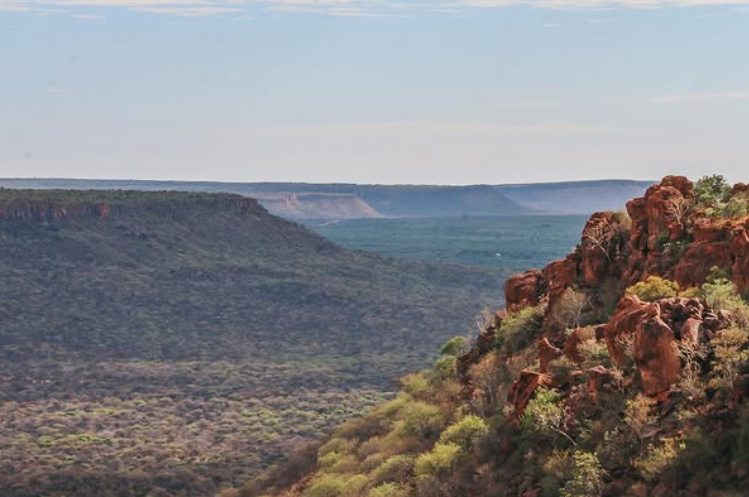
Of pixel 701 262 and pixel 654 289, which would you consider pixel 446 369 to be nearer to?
pixel 701 262

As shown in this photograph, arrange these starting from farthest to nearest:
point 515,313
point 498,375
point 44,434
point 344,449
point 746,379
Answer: point 44,434
point 344,449
point 515,313
point 498,375
point 746,379

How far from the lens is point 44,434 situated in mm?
90125

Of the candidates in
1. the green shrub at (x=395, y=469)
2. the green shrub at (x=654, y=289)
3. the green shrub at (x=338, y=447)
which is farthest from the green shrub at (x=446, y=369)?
the green shrub at (x=654, y=289)

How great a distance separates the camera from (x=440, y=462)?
3256cm

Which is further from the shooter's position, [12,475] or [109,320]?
[109,320]

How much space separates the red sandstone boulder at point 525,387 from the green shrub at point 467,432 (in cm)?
120

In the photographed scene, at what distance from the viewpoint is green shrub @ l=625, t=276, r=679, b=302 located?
3238 cm

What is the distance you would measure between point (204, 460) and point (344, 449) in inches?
1255

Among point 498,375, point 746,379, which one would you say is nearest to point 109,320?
point 498,375

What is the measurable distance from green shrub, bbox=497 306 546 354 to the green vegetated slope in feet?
106

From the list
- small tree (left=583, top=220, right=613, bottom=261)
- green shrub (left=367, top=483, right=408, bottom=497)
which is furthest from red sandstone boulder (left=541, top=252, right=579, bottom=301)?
green shrub (left=367, top=483, right=408, bottom=497)

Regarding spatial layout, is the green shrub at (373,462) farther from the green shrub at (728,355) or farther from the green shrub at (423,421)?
the green shrub at (728,355)

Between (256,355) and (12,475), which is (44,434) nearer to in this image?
(12,475)

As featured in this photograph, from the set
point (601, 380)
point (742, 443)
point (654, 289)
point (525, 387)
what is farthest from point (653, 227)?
point (742, 443)
